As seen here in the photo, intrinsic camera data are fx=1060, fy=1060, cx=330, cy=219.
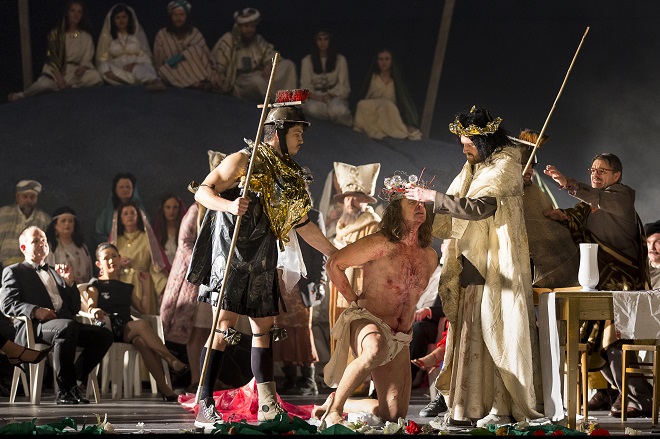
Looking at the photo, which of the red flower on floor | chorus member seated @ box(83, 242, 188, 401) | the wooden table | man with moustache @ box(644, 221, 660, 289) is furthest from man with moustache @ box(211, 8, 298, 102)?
the red flower on floor

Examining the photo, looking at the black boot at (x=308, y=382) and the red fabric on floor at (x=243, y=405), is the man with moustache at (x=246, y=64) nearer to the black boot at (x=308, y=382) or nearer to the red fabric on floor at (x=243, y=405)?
the black boot at (x=308, y=382)

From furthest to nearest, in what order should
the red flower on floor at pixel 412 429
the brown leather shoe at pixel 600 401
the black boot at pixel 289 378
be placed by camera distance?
1. the black boot at pixel 289 378
2. the brown leather shoe at pixel 600 401
3. the red flower on floor at pixel 412 429

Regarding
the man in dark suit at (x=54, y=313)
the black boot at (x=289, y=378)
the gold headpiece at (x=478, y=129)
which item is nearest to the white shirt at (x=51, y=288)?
the man in dark suit at (x=54, y=313)

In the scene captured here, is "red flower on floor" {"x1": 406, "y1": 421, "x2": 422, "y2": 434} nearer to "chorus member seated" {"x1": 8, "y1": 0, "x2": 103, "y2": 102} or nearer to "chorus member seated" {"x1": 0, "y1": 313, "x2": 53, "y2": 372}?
"chorus member seated" {"x1": 0, "y1": 313, "x2": 53, "y2": 372}

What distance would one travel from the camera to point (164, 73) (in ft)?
34.5

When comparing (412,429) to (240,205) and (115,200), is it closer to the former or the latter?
(240,205)

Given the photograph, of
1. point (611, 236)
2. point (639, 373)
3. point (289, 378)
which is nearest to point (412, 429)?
point (639, 373)

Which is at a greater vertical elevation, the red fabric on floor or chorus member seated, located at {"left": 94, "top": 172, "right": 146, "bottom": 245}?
chorus member seated, located at {"left": 94, "top": 172, "right": 146, "bottom": 245}

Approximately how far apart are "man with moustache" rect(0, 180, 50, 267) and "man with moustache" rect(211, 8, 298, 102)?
2.12 m

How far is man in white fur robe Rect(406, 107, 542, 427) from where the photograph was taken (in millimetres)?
5363

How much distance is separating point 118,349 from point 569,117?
17.1 ft

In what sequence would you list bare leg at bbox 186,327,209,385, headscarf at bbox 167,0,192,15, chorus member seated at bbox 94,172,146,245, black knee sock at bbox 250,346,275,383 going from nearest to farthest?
black knee sock at bbox 250,346,275,383, bare leg at bbox 186,327,209,385, chorus member seated at bbox 94,172,146,245, headscarf at bbox 167,0,192,15

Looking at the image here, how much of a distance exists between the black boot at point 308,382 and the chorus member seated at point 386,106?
9.00ft

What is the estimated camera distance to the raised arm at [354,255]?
218 inches
